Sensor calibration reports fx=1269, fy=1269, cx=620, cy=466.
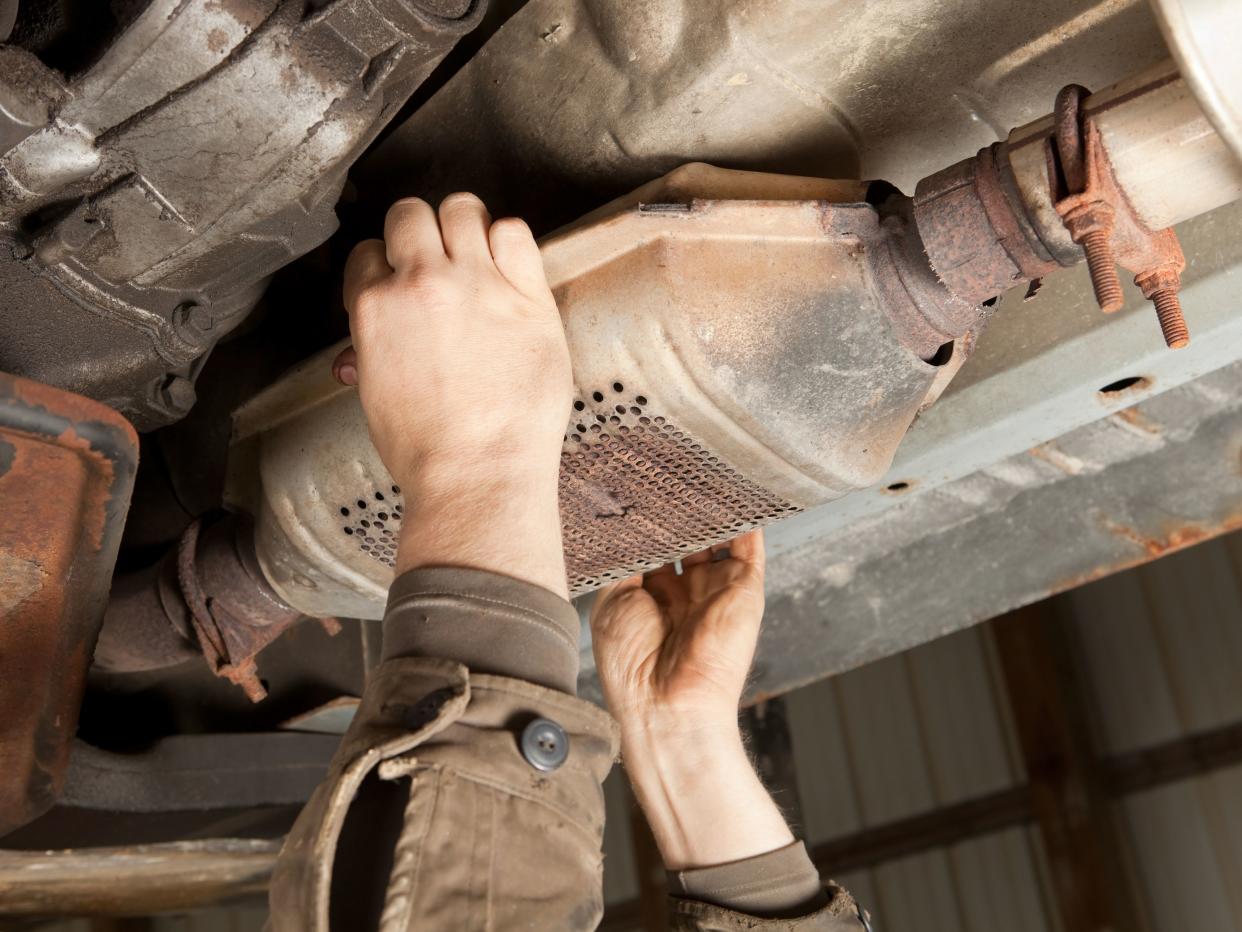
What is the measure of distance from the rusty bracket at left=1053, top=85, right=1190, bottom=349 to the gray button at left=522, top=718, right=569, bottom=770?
48 cm

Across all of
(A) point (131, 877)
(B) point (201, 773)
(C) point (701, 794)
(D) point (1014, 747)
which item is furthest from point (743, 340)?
(D) point (1014, 747)

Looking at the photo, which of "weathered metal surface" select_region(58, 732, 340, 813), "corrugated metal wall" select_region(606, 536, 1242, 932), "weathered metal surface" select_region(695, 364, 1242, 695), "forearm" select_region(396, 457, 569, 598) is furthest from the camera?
"corrugated metal wall" select_region(606, 536, 1242, 932)

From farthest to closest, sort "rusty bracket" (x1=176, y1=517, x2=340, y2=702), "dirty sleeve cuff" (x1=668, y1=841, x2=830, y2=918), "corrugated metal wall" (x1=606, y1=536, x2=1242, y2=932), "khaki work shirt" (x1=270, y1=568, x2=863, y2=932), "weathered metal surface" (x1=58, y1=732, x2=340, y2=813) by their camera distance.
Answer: "corrugated metal wall" (x1=606, y1=536, x2=1242, y2=932)
"weathered metal surface" (x1=58, y1=732, x2=340, y2=813)
"rusty bracket" (x1=176, y1=517, x2=340, y2=702)
"dirty sleeve cuff" (x1=668, y1=841, x2=830, y2=918)
"khaki work shirt" (x1=270, y1=568, x2=863, y2=932)

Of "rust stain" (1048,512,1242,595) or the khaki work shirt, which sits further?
"rust stain" (1048,512,1242,595)

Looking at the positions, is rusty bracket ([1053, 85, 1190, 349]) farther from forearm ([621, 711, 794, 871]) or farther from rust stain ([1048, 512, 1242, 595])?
rust stain ([1048, 512, 1242, 595])

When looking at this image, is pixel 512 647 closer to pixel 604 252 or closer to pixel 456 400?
pixel 456 400

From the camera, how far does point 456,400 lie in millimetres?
950

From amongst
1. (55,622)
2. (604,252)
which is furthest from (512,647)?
(55,622)

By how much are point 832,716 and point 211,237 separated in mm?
6164

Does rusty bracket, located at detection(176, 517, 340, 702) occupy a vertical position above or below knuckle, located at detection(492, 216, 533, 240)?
below

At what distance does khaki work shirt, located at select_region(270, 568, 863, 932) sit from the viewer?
76 cm

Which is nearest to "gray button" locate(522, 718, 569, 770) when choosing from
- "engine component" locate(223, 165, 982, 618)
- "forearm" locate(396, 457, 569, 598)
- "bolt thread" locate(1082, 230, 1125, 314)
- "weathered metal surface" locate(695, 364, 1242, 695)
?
"forearm" locate(396, 457, 569, 598)

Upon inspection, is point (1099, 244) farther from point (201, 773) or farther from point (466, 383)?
point (201, 773)

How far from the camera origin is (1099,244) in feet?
2.95
